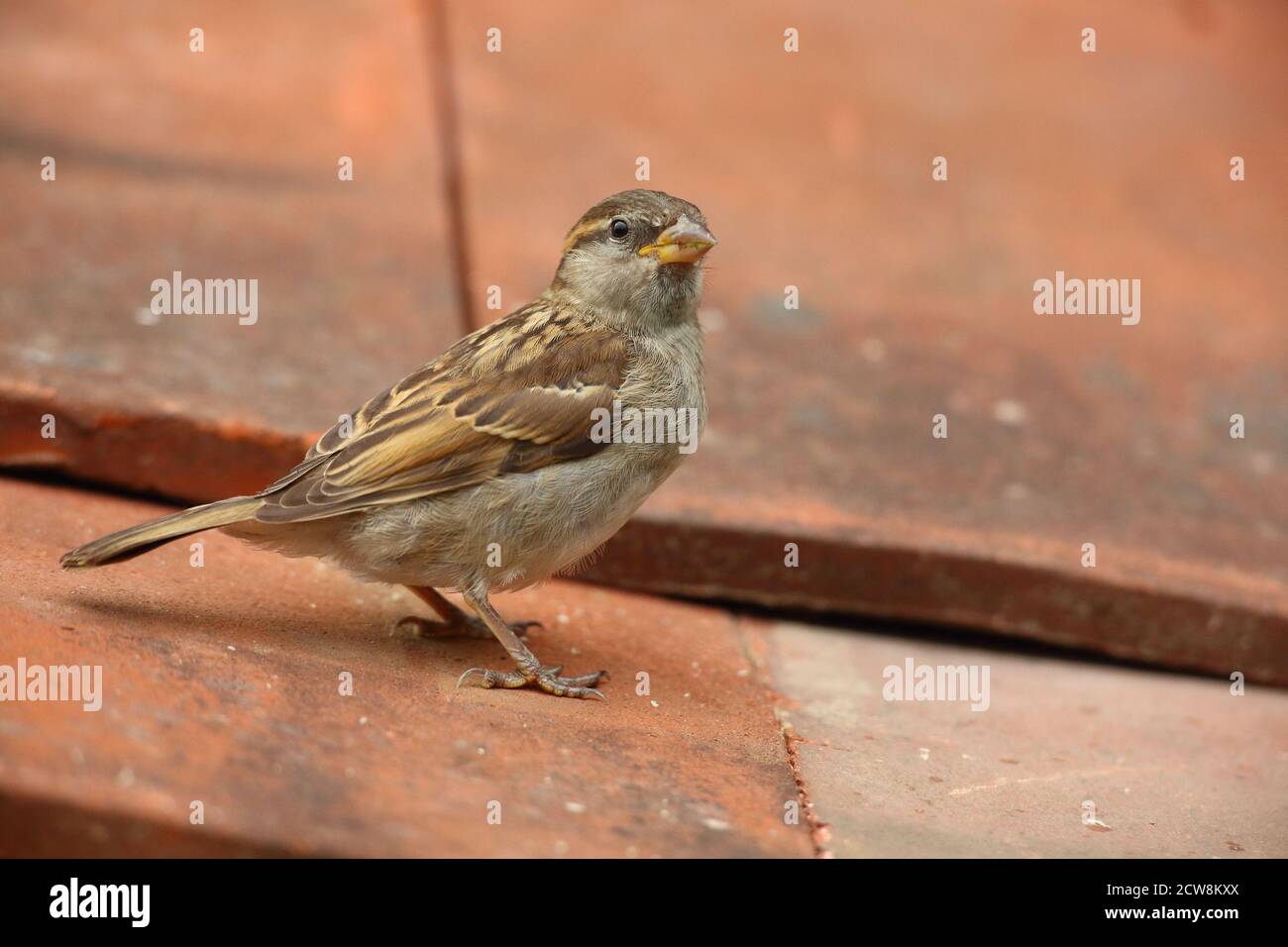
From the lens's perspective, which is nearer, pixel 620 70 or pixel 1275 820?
pixel 1275 820

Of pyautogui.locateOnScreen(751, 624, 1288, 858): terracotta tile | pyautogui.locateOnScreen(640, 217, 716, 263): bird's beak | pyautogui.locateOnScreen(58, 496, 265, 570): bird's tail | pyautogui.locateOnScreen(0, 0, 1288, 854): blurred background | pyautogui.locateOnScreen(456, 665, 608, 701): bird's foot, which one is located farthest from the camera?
pyautogui.locateOnScreen(0, 0, 1288, 854): blurred background

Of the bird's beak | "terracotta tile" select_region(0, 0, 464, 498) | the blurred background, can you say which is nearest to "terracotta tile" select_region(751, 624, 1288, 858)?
the blurred background

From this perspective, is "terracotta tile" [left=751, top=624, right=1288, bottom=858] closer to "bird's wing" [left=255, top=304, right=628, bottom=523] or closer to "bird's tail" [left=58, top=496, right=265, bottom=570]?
"bird's wing" [left=255, top=304, right=628, bottom=523]

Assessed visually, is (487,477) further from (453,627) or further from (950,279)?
(950,279)

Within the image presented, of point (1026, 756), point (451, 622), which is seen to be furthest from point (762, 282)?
point (1026, 756)

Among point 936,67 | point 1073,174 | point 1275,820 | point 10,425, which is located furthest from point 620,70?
point 1275,820
